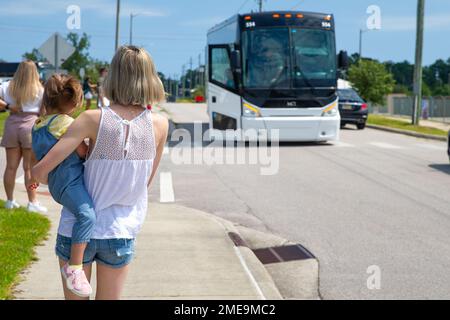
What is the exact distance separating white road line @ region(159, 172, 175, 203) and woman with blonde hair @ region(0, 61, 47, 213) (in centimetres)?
243

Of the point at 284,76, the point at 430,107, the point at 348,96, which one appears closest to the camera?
the point at 284,76

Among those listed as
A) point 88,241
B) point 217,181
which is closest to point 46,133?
point 88,241

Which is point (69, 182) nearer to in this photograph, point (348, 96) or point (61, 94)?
point (61, 94)

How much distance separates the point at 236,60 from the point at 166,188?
7977 millimetres

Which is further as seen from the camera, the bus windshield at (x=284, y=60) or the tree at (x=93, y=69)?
the tree at (x=93, y=69)

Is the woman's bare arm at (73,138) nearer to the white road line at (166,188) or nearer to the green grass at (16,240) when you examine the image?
the green grass at (16,240)

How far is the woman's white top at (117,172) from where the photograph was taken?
146 inches

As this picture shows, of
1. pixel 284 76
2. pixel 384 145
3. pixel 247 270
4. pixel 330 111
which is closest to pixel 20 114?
pixel 247 270

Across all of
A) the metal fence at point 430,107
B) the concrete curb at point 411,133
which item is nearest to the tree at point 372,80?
the metal fence at point 430,107

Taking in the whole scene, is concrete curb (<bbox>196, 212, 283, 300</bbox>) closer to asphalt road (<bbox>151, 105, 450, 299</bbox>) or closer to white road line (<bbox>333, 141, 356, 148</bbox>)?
asphalt road (<bbox>151, 105, 450, 299</bbox>)

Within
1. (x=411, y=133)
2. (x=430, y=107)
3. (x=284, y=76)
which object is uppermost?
(x=284, y=76)

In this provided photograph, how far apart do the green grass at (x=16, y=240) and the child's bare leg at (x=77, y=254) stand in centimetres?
190

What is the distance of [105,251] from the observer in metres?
3.80

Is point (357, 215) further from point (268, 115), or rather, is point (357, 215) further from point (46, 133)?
point (268, 115)
